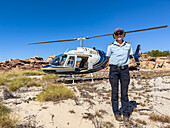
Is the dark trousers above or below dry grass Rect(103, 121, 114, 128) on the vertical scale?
above

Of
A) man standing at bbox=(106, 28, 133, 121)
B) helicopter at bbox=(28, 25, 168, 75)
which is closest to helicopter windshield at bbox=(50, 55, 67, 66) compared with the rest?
helicopter at bbox=(28, 25, 168, 75)

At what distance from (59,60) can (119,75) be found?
22.9 ft

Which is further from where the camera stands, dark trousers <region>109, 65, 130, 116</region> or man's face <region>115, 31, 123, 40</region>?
man's face <region>115, 31, 123, 40</region>

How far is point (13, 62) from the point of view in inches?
1390

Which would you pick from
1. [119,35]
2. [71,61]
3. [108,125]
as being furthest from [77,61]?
[108,125]

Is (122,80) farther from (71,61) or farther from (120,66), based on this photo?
(71,61)

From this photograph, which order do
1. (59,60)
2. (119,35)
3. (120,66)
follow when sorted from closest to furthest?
(120,66), (119,35), (59,60)

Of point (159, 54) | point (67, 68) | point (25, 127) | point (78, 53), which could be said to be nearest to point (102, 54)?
point (78, 53)

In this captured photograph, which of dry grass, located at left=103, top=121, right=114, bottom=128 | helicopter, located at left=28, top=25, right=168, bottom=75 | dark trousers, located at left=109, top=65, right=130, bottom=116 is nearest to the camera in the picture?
dry grass, located at left=103, top=121, right=114, bottom=128

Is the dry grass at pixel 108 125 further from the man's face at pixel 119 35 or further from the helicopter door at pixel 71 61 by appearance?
the helicopter door at pixel 71 61

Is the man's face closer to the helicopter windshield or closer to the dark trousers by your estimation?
the dark trousers

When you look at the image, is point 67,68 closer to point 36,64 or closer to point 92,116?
point 92,116

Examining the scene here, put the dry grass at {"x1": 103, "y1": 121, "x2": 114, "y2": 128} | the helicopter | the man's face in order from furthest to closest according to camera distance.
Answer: the helicopter < the man's face < the dry grass at {"x1": 103, "y1": 121, "x2": 114, "y2": 128}

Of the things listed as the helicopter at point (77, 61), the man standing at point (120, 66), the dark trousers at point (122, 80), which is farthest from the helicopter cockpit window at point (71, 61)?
the dark trousers at point (122, 80)
